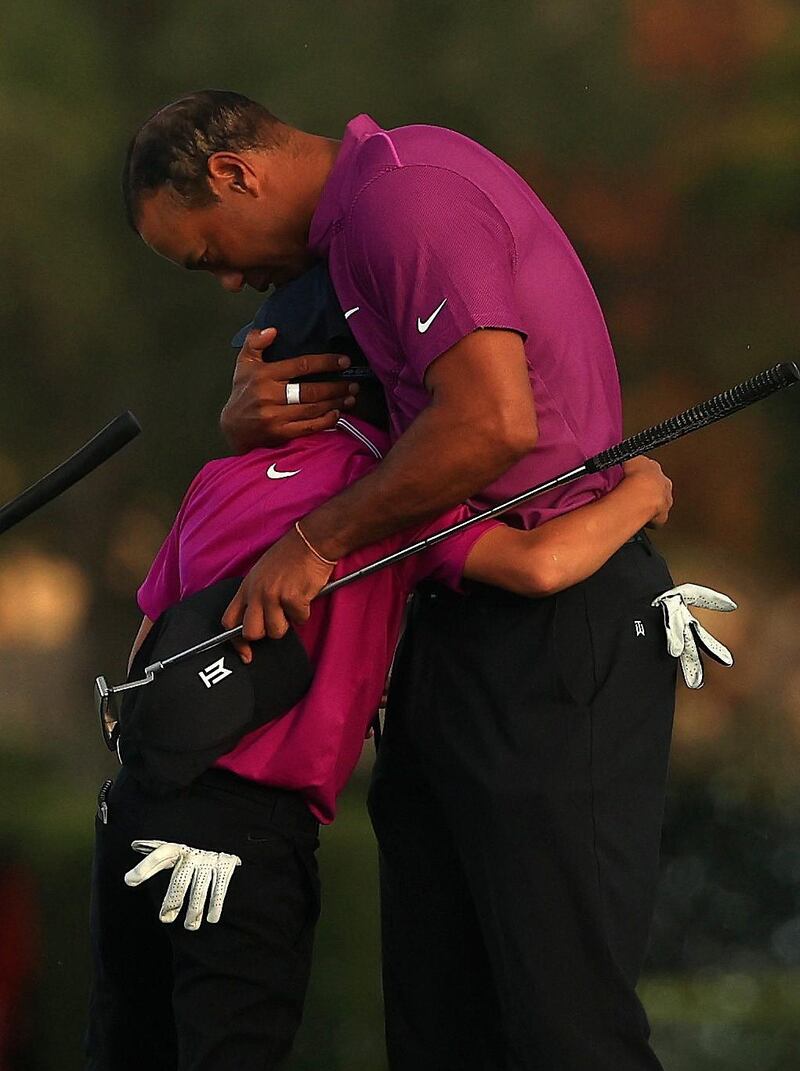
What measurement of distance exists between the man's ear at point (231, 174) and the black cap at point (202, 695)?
34cm

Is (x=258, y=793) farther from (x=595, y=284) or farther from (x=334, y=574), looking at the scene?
(x=595, y=284)

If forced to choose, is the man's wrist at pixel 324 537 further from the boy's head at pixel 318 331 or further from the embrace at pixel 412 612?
the boy's head at pixel 318 331

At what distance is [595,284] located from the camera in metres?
2.26

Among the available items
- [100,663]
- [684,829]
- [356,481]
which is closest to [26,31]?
[100,663]

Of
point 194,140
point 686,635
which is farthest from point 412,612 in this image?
point 194,140

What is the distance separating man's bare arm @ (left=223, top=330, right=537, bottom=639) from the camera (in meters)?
1.19

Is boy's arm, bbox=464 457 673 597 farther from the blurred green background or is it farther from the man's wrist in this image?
the blurred green background

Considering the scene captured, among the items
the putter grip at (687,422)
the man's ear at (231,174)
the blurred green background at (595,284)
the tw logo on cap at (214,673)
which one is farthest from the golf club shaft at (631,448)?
the blurred green background at (595,284)

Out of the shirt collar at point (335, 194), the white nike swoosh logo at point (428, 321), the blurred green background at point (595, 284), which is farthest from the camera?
the blurred green background at point (595, 284)

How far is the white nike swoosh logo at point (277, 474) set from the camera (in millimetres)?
1334

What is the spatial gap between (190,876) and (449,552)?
338mm

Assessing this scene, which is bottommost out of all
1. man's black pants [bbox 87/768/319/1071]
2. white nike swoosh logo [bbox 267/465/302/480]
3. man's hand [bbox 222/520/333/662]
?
man's black pants [bbox 87/768/319/1071]

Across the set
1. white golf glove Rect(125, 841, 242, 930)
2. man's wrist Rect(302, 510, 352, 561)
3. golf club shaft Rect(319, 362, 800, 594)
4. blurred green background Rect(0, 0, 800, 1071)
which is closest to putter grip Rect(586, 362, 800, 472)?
golf club shaft Rect(319, 362, 800, 594)

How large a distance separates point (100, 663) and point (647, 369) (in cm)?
92
